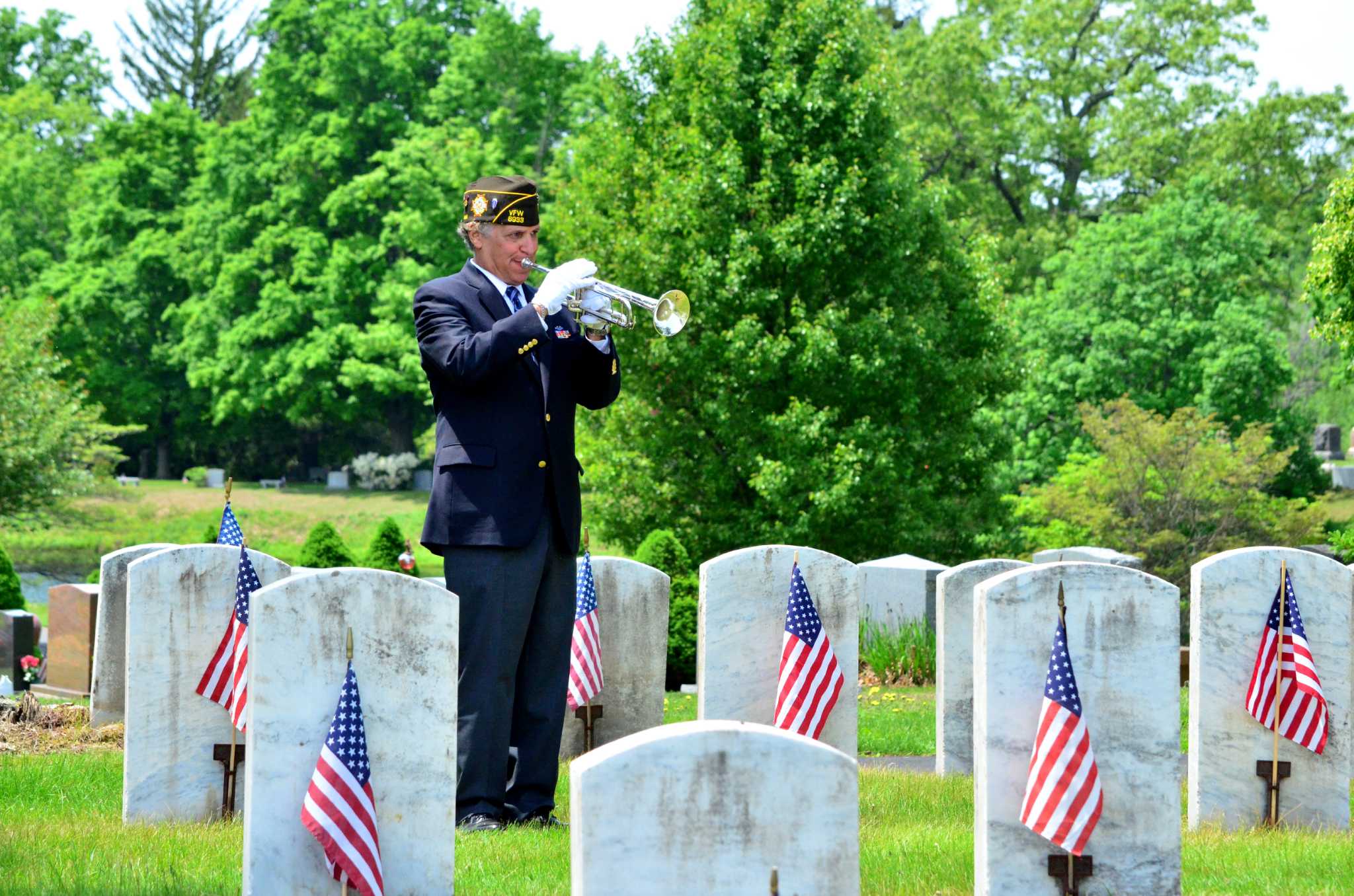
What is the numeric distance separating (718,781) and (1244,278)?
107ft

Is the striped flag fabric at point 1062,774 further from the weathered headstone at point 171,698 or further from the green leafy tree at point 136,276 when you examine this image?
the green leafy tree at point 136,276

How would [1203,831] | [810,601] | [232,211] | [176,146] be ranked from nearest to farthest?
1. [1203,831]
2. [810,601]
3. [232,211]
4. [176,146]

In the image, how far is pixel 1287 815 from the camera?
7000mm

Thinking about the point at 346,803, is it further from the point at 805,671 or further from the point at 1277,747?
the point at 1277,747

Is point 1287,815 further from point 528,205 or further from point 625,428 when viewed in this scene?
point 625,428

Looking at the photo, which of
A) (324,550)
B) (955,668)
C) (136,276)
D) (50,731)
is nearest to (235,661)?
(50,731)

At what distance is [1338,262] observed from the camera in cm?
1783

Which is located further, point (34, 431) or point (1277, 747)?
point (34, 431)

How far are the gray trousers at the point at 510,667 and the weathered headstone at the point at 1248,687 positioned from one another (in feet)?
9.49

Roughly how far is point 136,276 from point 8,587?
3557 cm

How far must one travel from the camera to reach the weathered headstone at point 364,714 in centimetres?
462

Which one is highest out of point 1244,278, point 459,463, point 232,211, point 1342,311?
point 232,211

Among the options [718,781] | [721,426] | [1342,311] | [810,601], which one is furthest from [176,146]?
[718,781]

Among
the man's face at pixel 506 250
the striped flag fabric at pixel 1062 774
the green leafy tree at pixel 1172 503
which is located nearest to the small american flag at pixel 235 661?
the man's face at pixel 506 250
